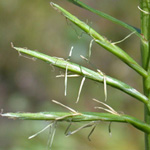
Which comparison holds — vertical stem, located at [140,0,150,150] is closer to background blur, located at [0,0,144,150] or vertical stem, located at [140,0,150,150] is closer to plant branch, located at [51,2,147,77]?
plant branch, located at [51,2,147,77]

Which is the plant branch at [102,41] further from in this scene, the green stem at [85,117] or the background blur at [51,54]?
the background blur at [51,54]

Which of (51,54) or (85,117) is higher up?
(85,117)

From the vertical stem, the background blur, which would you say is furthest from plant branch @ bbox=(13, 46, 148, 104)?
the background blur

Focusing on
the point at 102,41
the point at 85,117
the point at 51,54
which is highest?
the point at 102,41

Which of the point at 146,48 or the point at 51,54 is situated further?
the point at 51,54

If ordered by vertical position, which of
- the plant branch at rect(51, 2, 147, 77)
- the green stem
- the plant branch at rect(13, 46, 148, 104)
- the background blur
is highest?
the plant branch at rect(51, 2, 147, 77)

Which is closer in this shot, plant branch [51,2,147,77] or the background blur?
plant branch [51,2,147,77]

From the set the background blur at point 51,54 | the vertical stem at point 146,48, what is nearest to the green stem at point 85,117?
the vertical stem at point 146,48

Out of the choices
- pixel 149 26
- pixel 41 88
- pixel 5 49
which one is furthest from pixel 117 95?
pixel 149 26

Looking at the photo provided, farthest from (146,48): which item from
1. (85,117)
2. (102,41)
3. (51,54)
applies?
(51,54)

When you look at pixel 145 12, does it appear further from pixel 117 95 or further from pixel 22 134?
pixel 117 95

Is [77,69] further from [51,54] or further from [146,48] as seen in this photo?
[51,54]
